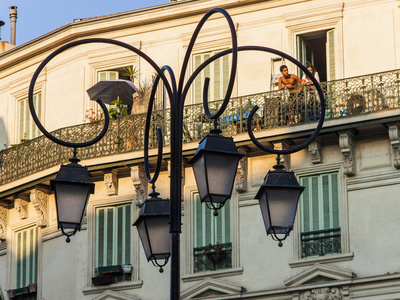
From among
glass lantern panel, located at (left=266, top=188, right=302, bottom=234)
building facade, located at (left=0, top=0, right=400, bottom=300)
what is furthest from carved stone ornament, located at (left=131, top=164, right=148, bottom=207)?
glass lantern panel, located at (left=266, top=188, right=302, bottom=234)

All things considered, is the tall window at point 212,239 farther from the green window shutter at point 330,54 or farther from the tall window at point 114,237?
the green window shutter at point 330,54

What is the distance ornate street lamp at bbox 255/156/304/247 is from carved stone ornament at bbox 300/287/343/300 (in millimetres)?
12916

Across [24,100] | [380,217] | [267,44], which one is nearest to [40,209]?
[24,100]

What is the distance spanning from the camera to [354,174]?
28.2 m

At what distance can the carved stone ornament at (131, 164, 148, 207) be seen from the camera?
30625mm

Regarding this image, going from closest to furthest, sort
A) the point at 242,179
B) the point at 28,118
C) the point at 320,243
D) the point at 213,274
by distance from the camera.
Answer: the point at 320,243 → the point at 213,274 → the point at 242,179 → the point at 28,118

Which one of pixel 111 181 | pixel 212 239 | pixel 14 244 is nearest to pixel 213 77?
pixel 111 181

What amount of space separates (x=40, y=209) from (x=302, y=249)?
25.4 feet

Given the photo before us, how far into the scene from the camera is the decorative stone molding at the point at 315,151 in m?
28.6

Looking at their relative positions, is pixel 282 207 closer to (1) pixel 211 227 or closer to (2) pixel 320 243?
(2) pixel 320 243

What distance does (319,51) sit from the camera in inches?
1228

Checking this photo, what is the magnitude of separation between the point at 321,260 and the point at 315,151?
2.61m

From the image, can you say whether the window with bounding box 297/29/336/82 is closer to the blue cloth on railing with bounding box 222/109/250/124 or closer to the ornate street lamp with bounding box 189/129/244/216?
the blue cloth on railing with bounding box 222/109/250/124

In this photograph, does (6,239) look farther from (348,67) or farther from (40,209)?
(348,67)
